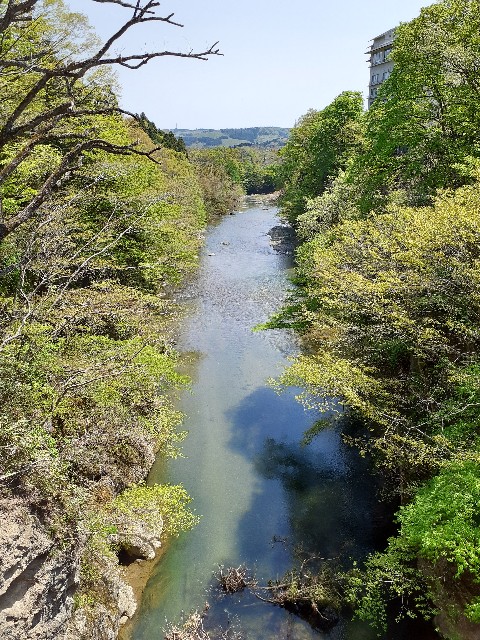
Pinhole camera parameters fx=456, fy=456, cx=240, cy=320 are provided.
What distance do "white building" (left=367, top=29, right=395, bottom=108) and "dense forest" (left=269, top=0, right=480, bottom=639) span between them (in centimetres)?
4431

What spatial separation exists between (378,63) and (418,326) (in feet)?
205

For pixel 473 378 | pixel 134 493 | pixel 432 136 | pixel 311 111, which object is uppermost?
pixel 311 111

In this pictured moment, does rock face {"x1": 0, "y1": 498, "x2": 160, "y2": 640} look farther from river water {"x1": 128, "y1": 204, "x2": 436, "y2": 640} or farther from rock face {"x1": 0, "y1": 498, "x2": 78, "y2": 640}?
river water {"x1": 128, "y1": 204, "x2": 436, "y2": 640}

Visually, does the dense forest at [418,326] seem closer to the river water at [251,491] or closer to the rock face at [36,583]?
the river water at [251,491]

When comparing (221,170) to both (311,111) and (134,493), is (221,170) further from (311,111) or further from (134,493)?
(134,493)

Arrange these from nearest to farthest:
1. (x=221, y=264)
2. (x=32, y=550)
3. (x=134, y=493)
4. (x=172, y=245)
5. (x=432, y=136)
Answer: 1. (x=32, y=550)
2. (x=134, y=493)
3. (x=432, y=136)
4. (x=172, y=245)
5. (x=221, y=264)

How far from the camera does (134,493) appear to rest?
984cm

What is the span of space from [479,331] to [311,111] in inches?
1676

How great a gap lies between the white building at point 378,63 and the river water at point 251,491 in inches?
1950

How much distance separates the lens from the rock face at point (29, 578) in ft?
21.3

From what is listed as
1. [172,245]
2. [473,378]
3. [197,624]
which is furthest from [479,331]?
[172,245]

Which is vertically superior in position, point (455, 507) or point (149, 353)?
point (149, 353)

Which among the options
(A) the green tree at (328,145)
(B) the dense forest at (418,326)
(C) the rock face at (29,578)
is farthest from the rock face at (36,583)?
(A) the green tree at (328,145)

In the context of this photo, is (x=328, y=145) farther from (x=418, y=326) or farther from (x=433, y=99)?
(x=418, y=326)
